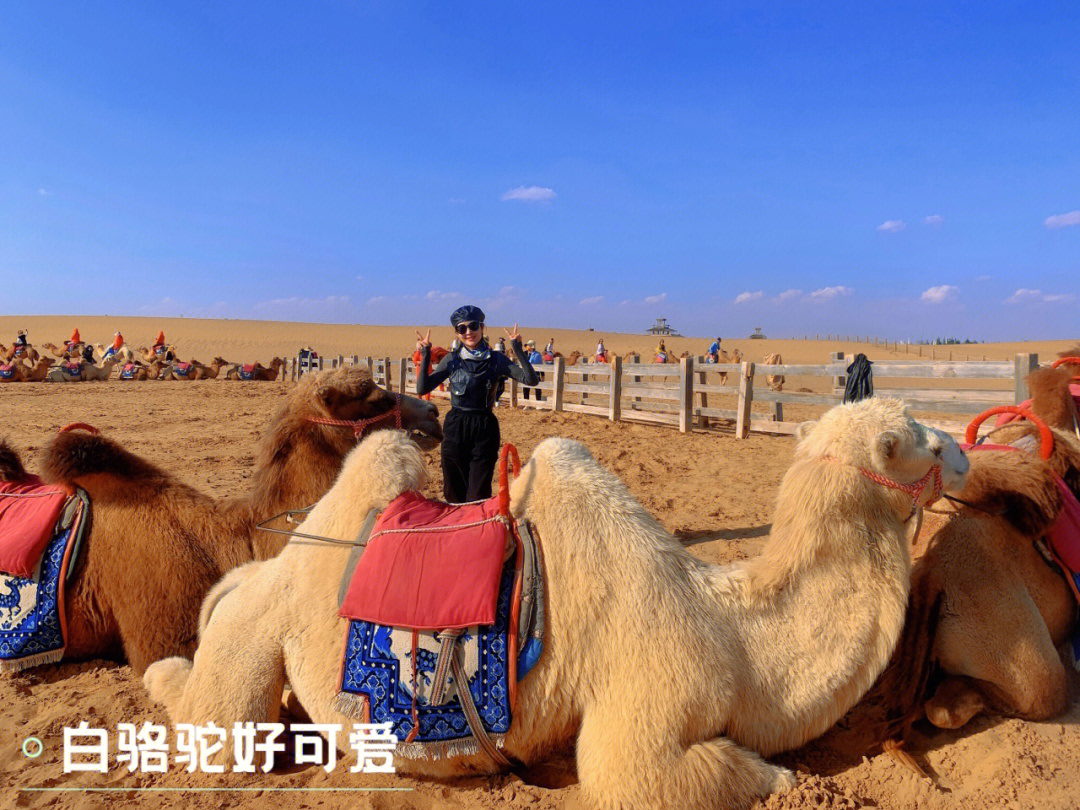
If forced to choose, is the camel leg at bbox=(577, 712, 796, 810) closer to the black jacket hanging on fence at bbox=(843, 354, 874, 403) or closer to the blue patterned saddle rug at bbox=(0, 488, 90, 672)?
the blue patterned saddle rug at bbox=(0, 488, 90, 672)

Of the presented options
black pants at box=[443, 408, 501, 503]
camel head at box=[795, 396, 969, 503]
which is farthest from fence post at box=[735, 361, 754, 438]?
camel head at box=[795, 396, 969, 503]

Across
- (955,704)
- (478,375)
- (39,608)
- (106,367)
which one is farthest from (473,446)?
(106,367)

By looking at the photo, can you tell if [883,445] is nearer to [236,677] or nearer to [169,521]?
[236,677]

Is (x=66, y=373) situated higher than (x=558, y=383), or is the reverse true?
(x=558, y=383)

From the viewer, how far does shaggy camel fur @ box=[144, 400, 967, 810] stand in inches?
82.4

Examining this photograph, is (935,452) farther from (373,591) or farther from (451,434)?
(451,434)

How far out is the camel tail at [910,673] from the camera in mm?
2658

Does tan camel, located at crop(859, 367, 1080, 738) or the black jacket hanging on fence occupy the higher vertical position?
the black jacket hanging on fence

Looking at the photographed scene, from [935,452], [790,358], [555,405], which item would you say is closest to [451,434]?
[935,452]

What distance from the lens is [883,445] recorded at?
233 cm

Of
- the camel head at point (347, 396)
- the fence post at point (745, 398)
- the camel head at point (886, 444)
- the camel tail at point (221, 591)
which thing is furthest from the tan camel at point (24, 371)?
the camel head at point (886, 444)

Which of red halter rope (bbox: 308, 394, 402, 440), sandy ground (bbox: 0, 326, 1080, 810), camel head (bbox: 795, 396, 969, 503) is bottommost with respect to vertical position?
sandy ground (bbox: 0, 326, 1080, 810)

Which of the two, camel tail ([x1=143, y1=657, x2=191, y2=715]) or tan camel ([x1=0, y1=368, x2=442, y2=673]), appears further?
tan camel ([x1=0, y1=368, x2=442, y2=673])

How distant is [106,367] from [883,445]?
31.2 m
